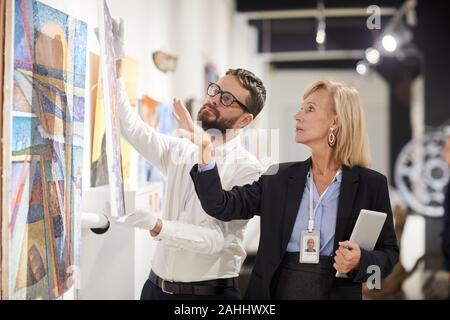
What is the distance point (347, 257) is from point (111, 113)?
84 centimetres

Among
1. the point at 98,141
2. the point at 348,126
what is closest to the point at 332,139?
the point at 348,126

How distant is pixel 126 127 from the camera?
204cm

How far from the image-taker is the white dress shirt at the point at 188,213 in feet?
6.43

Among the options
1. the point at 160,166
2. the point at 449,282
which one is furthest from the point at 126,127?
the point at 449,282

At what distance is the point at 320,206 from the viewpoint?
1.87 metres

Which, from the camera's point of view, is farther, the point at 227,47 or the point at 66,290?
the point at 227,47

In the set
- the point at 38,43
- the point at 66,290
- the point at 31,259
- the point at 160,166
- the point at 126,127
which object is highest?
the point at 38,43

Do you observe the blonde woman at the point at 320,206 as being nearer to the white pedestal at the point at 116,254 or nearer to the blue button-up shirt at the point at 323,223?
the blue button-up shirt at the point at 323,223

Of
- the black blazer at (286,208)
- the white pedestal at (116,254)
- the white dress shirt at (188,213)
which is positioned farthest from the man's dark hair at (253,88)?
the white pedestal at (116,254)

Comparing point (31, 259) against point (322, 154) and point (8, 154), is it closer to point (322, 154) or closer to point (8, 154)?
point (8, 154)

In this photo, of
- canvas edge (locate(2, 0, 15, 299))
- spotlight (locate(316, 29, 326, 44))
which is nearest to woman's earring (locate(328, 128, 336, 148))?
spotlight (locate(316, 29, 326, 44))

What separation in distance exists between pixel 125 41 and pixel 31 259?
913 mm

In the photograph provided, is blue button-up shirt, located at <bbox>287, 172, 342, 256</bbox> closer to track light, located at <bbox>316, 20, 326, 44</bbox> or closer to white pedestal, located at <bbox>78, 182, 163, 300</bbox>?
white pedestal, located at <bbox>78, 182, 163, 300</bbox>

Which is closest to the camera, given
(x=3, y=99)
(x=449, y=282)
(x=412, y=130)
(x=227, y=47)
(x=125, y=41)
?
(x=3, y=99)
